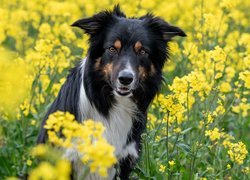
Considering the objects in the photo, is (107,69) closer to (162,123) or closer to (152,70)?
(152,70)

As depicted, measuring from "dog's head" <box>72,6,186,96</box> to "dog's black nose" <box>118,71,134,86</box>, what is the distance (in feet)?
0.05

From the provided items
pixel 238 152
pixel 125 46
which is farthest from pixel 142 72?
pixel 238 152

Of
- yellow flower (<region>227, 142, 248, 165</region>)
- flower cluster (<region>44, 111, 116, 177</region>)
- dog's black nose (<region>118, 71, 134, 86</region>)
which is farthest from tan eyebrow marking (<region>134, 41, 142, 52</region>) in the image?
flower cluster (<region>44, 111, 116, 177</region>)

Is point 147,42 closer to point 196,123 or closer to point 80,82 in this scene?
point 80,82

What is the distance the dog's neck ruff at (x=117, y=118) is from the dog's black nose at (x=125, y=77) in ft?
1.35

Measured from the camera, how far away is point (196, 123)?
6.65 metres

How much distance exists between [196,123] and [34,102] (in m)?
1.72

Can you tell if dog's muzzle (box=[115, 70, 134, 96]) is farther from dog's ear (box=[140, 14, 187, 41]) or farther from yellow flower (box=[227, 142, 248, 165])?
yellow flower (box=[227, 142, 248, 165])

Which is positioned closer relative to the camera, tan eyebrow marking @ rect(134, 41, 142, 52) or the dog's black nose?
the dog's black nose

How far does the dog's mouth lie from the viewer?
199 inches

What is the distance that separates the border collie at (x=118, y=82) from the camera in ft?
17.0

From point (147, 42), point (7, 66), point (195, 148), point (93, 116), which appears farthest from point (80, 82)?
point (7, 66)

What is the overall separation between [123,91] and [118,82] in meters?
0.10

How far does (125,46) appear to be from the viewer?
17.1 feet
